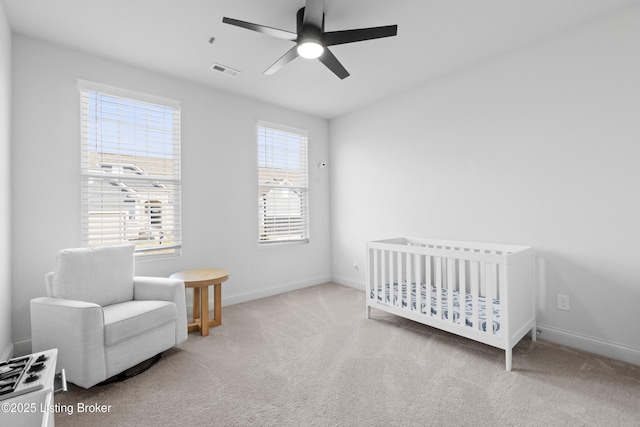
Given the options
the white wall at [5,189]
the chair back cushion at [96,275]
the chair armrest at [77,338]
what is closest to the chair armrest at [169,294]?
the chair back cushion at [96,275]

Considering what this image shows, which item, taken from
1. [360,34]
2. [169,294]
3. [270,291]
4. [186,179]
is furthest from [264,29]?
[270,291]

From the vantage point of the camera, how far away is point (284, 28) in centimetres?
229

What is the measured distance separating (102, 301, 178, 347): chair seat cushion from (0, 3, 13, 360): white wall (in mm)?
659

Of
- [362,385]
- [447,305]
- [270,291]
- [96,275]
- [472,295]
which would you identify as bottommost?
[362,385]

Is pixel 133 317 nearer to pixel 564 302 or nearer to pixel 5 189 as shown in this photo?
pixel 5 189

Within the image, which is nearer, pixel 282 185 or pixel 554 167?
pixel 554 167

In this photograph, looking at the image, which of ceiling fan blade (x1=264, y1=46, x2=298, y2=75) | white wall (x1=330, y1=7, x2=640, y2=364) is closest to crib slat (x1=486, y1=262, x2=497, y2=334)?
white wall (x1=330, y1=7, x2=640, y2=364)

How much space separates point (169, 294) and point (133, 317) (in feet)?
1.12

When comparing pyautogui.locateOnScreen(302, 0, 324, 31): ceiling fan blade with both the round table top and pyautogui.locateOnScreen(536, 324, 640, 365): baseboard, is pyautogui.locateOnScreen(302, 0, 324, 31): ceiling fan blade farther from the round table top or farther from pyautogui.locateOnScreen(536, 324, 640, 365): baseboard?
pyautogui.locateOnScreen(536, 324, 640, 365): baseboard

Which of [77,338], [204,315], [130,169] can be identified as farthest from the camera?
[130,169]

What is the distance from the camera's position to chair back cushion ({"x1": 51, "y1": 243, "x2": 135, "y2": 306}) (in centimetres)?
206

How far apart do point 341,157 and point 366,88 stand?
3.66 feet

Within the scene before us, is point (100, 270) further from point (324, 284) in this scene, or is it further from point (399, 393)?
point (324, 284)

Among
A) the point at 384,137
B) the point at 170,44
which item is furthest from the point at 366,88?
the point at 170,44
